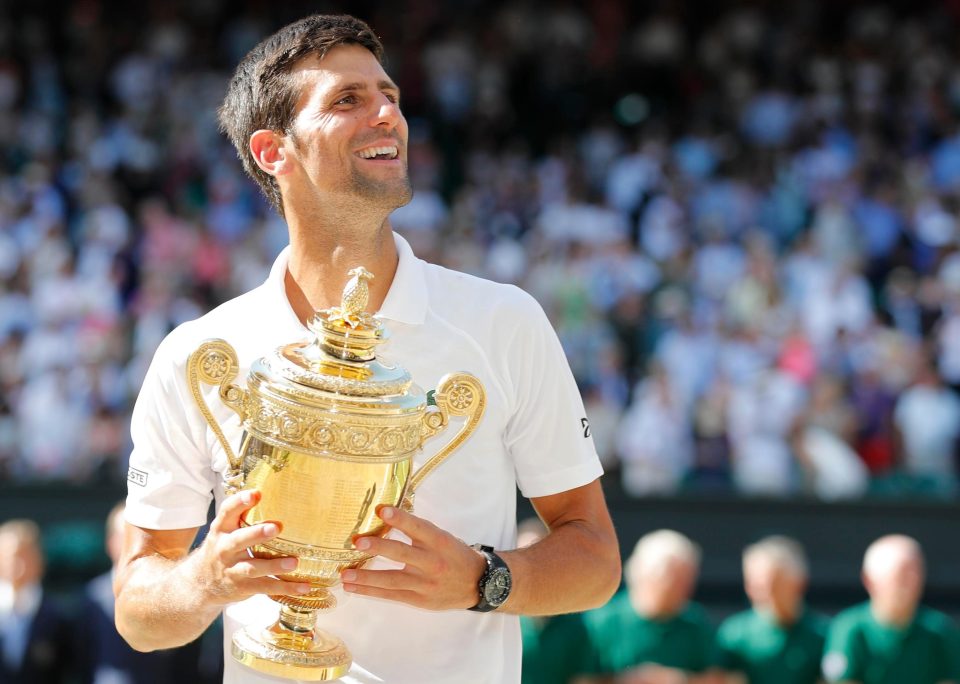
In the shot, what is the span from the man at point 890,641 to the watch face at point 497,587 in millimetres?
4276

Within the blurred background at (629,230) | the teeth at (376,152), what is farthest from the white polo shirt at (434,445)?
the blurred background at (629,230)

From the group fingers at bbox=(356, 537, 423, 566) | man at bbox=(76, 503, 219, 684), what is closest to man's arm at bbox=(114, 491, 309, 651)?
fingers at bbox=(356, 537, 423, 566)

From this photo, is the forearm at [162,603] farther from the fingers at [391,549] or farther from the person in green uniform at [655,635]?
the person in green uniform at [655,635]

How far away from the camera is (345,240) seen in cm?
257

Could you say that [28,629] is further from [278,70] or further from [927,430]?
[927,430]

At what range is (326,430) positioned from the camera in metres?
2.13

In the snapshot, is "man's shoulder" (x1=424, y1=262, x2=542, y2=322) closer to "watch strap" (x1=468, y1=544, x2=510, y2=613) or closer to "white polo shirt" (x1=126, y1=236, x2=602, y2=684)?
"white polo shirt" (x1=126, y1=236, x2=602, y2=684)

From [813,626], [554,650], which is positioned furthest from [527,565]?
[813,626]

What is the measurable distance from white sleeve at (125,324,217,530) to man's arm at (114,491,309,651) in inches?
1.5

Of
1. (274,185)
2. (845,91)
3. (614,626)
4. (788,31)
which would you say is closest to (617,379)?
(614,626)

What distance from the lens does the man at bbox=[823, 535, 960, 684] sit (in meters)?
6.29

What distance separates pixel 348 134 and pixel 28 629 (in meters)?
5.22

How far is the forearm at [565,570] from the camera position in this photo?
238 cm

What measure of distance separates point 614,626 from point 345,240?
4108mm
